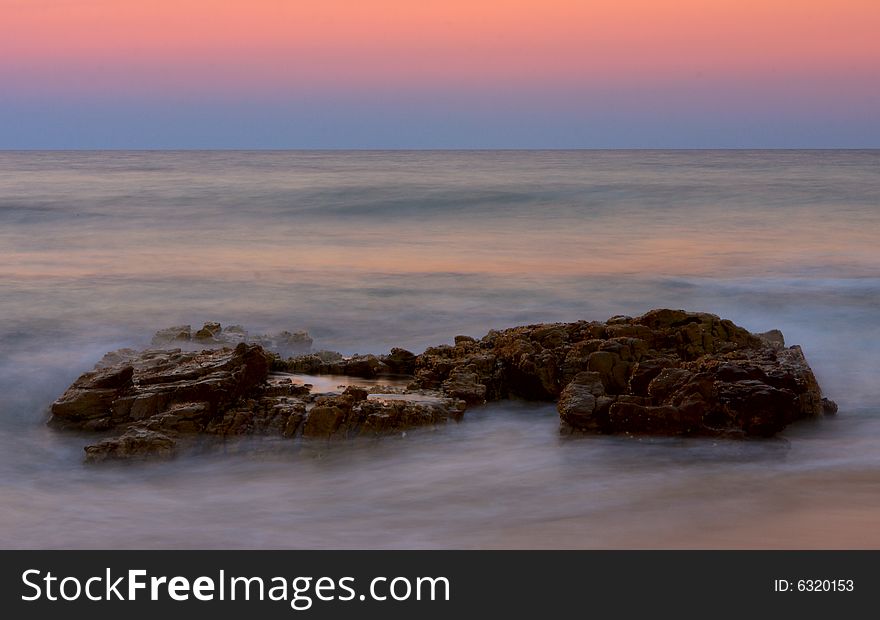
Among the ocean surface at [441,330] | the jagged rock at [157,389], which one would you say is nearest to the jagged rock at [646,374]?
the ocean surface at [441,330]

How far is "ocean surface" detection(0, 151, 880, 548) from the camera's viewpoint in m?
6.06

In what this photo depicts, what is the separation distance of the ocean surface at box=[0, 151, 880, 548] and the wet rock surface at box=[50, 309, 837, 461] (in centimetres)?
19

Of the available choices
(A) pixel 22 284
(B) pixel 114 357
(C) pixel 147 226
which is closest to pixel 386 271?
(A) pixel 22 284

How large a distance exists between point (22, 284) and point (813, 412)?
11151 millimetres

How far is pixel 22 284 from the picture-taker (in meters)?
14.7

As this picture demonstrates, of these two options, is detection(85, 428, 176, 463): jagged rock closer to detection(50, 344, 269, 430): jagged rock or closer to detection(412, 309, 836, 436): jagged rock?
detection(50, 344, 269, 430): jagged rock

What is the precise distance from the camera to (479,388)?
8281mm

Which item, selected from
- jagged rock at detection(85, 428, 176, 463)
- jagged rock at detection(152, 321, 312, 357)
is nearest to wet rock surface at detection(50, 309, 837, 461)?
jagged rock at detection(85, 428, 176, 463)

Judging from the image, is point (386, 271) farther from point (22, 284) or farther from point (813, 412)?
point (813, 412)

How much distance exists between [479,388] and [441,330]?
3666 mm

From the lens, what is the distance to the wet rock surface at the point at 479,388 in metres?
7.40

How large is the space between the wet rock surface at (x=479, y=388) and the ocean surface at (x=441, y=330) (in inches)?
7.6

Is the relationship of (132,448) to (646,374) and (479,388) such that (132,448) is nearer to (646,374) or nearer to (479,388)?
(479,388)

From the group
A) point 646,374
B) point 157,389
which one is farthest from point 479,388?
point 157,389
